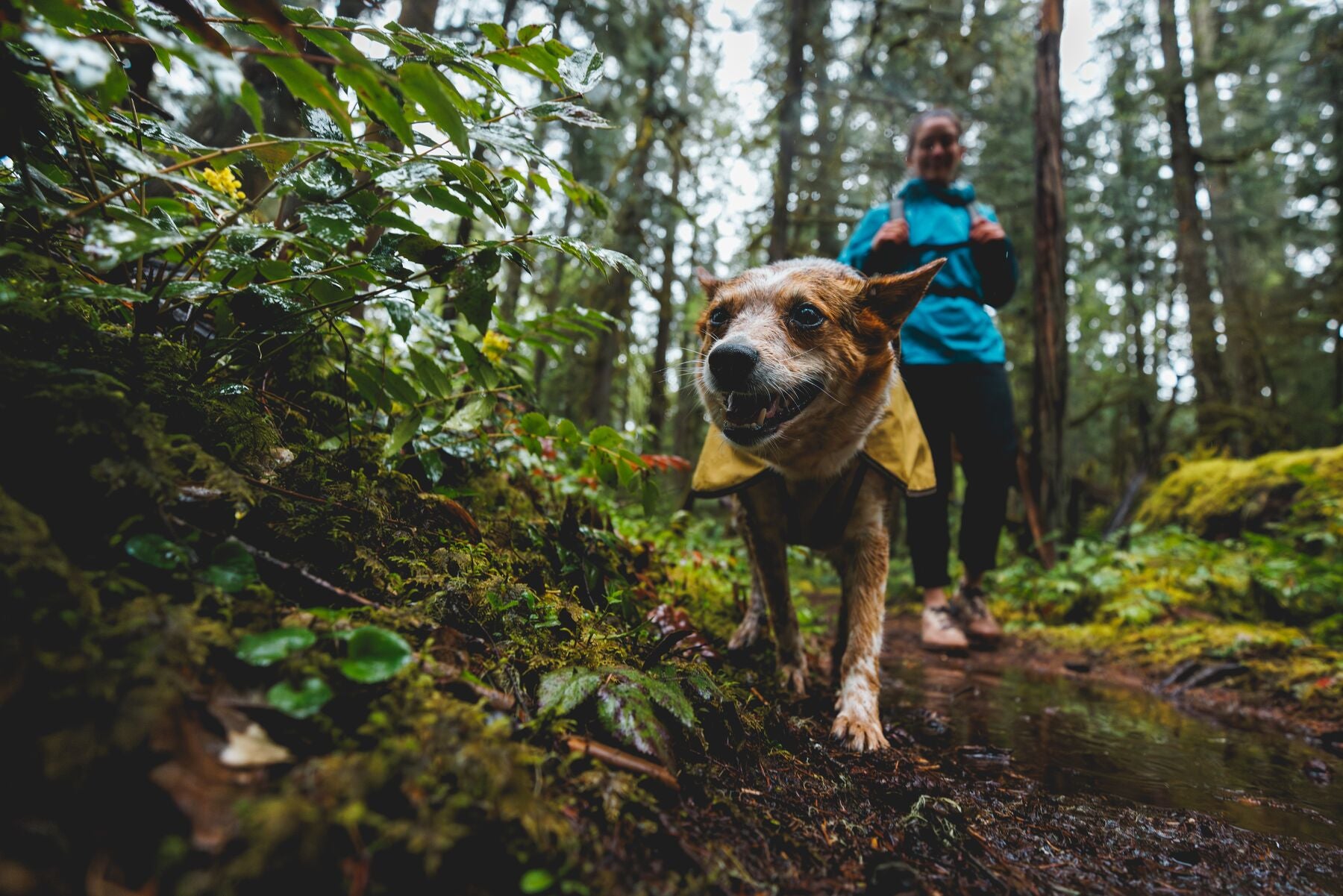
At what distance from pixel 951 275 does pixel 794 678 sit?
299cm

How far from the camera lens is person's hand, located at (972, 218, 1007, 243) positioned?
3881 millimetres

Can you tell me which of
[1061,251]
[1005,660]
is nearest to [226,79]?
[1005,660]

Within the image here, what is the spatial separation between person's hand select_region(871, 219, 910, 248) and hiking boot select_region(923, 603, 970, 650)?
2.50 meters

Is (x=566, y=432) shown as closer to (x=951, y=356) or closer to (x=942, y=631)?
(x=951, y=356)

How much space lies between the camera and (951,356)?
13.5 feet

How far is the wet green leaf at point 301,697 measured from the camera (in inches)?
38.0

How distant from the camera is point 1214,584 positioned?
5.64 meters

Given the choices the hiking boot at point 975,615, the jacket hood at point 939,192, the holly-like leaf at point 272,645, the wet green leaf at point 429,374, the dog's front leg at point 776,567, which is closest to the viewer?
the holly-like leaf at point 272,645

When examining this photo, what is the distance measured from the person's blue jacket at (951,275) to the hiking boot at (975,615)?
1.85 meters

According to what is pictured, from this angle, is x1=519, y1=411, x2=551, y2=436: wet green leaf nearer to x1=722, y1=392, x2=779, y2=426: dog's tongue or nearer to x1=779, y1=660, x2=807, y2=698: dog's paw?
x1=722, y1=392, x2=779, y2=426: dog's tongue

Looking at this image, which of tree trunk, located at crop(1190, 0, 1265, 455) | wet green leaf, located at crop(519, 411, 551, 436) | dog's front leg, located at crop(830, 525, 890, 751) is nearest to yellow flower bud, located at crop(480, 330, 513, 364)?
wet green leaf, located at crop(519, 411, 551, 436)

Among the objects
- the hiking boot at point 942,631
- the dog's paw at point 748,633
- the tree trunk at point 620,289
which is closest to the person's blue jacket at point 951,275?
the hiking boot at point 942,631

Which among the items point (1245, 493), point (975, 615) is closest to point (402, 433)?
point (975, 615)

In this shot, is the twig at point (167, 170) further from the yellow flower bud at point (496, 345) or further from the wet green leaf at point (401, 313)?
the yellow flower bud at point (496, 345)
